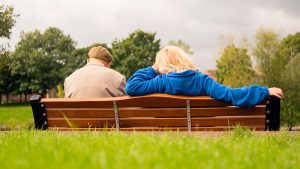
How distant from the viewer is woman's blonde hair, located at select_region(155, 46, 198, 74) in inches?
287

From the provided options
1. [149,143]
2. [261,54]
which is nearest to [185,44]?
[261,54]

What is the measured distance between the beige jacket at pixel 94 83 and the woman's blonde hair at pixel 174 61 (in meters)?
1.44

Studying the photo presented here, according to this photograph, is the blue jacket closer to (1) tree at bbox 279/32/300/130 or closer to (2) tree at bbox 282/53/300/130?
(1) tree at bbox 279/32/300/130

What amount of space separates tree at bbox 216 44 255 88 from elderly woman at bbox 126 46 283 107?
5055 cm

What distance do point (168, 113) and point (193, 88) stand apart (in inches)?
20.7

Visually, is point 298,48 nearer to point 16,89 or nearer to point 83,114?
point 16,89

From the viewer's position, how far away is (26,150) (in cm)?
384

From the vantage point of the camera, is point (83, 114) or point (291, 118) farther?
point (291, 118)

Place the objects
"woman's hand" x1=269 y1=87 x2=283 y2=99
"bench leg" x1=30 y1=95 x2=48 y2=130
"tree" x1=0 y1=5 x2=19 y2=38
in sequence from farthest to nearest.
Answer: "tree" x1=0 y1=5 x2=19 y2=38
"bench leg" x1=30 y1=95 x2=48 y2=130
"woman's hand" x1=269 y1=87 x2=283 y2=99

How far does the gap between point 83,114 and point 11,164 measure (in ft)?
14.8

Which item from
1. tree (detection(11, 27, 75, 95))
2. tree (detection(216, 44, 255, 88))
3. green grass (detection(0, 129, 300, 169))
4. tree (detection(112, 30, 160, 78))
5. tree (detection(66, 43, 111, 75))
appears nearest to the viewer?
green grass (detection(0, 129, 300, 169))

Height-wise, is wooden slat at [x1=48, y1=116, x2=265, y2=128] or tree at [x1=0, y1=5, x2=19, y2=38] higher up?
tree at [x1=0, y1=5, x2=19, y2=38]

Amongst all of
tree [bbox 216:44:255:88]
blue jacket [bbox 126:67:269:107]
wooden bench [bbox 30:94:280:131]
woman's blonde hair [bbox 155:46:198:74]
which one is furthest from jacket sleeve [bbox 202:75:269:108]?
tree [bbox 216:44:255:88]

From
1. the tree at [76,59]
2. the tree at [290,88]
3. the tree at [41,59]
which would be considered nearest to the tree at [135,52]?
the tree at [76,59]
